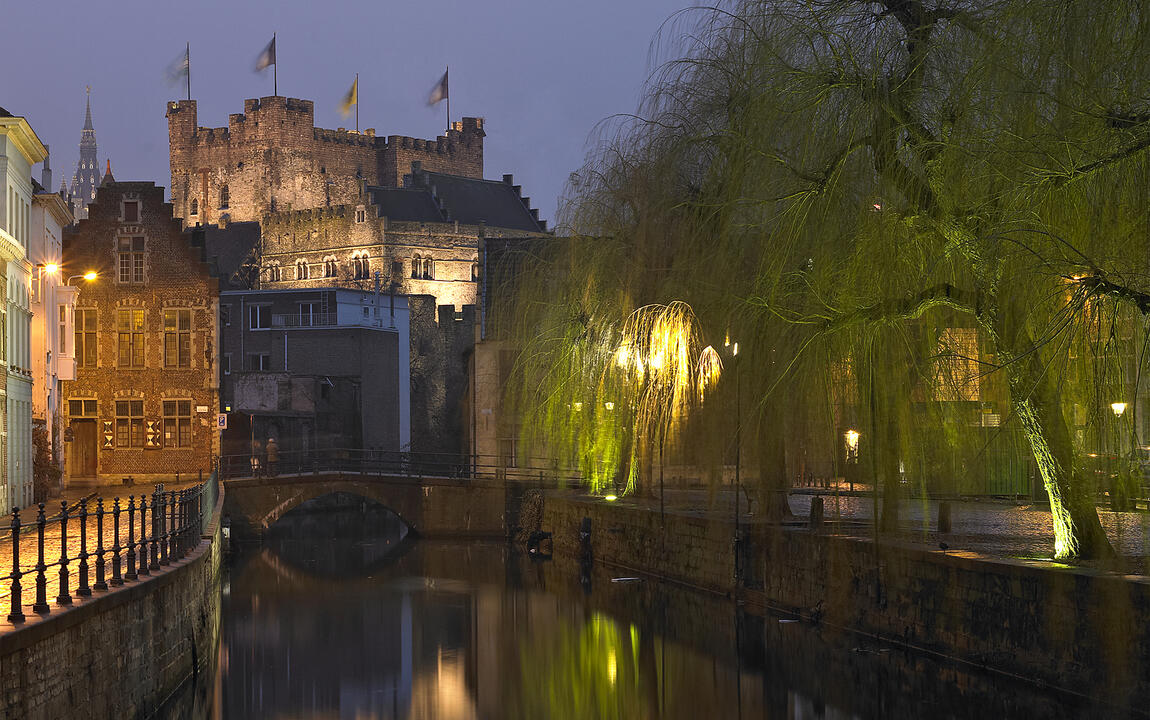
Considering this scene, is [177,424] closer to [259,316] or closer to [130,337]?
[130,337]

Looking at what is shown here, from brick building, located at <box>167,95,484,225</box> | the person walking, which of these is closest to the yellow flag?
brick building, located at <box>167,95,484,225</box>

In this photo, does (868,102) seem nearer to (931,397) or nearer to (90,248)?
(931,397)

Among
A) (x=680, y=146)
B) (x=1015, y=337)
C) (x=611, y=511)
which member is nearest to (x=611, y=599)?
(x=611, y=511)

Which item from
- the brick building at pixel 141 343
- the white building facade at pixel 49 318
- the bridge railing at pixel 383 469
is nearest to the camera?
the white building facade at pixel 49 318

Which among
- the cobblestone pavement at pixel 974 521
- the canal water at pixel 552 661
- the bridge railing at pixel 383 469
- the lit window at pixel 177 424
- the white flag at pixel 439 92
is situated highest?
the white flag at pixel 439 92

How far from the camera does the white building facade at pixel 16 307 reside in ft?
80.2

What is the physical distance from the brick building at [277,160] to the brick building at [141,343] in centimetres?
4927

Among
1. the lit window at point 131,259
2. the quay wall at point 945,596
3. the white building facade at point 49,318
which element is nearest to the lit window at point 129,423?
the white building facade at point 49,318

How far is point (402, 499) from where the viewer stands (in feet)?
125

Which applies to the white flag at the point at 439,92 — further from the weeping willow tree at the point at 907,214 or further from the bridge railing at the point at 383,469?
the weeping willow tree at the point at 907,214

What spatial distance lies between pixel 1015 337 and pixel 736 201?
335cm

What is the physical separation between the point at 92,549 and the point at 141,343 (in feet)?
70.3

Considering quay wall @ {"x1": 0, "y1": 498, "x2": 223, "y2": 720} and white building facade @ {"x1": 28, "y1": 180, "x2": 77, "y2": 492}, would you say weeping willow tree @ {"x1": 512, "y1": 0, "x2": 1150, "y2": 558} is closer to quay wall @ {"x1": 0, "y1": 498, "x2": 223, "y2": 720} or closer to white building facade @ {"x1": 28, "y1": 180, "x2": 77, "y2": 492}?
quay wall @ {"x1": 0, "y1": 498, "x2": 223, "y2": 720}

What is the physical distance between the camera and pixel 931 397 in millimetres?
14586
